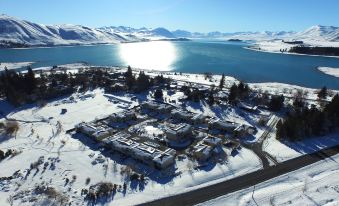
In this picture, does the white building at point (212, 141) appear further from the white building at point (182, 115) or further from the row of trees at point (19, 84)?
the row of trees at point (19, 84)

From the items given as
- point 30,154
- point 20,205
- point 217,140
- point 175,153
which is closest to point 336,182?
point 217,140

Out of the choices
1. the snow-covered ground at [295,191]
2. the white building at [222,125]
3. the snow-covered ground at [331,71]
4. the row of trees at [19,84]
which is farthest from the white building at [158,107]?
the snow-covered ground at [331,71]

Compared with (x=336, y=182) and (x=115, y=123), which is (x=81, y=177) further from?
(x=336, y=182)

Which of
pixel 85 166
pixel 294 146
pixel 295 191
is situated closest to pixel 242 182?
pixel 295 191

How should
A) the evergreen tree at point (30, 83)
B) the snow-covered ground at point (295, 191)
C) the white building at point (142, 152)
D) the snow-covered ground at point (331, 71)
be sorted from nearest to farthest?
the snow-covered ground at point (295, 191), the white building at point (142, 152), the evergreen tree at point (30, 83), the snow-covered ground at point (331, 71)

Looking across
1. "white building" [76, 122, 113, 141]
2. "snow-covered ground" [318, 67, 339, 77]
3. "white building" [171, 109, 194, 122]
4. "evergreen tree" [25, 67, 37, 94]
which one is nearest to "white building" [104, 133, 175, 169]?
"white building" [76, 122, 113, 141]

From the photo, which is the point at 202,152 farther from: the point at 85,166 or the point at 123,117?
the point at 123,117

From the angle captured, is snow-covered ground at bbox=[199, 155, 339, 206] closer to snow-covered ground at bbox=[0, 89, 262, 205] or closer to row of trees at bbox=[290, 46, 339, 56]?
snow-covered ground at bbox=[0, 89, 262, 205]
